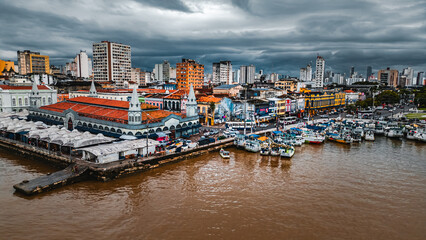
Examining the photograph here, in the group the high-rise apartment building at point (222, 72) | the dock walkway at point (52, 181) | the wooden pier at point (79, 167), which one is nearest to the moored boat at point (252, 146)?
the wooden pier at point (79, 167)

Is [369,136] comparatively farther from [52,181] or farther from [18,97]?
[18,97]

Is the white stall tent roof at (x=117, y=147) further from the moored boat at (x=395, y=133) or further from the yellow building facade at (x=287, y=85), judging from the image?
the yellow building facade at (x=287, y=85)

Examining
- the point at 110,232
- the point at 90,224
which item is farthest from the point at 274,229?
the point at 90,224

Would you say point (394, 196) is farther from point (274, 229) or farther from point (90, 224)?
point (90, 224)

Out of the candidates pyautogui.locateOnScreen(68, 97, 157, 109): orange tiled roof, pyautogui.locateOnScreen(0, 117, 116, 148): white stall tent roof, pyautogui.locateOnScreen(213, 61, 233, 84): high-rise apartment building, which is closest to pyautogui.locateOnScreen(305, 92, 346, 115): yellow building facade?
pyautogui.locateOnScreen(68, 97, 157, 109): orange tiled roof

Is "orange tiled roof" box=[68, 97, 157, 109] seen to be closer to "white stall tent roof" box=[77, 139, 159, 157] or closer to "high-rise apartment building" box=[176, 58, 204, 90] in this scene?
"white stall tent roof" box=[77, 139, 159, 157]

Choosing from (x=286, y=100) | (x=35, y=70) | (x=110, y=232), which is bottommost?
(x=110, y=232)
